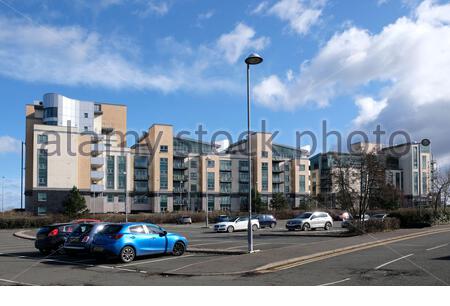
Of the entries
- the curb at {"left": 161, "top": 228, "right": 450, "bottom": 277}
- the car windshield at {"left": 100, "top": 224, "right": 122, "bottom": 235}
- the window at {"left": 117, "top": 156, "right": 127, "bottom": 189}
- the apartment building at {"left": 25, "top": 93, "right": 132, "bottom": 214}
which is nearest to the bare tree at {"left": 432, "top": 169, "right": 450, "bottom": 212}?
the curb at {"left": 161, "top": 228, "right": 450, "bottom": 277}

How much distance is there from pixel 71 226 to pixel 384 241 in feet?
46.6

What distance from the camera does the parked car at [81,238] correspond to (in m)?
19.0

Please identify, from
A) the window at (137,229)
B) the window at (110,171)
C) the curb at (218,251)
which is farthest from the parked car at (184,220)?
the window at (137,229)

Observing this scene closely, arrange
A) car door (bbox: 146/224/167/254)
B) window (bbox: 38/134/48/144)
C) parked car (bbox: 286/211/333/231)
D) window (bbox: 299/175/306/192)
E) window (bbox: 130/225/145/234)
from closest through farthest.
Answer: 1. window (bbox: 130/225/145/234)
2. car door (bbox: 146/224/167/254)
3. parked car (bbox: 286/211/333/231)
4. window (bbox: 38/134/48/144)
5. window (bbox: 299/175/306/192)

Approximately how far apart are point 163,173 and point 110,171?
11008 mm

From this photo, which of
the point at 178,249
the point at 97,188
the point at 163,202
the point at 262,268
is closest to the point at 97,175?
the point at 97,188

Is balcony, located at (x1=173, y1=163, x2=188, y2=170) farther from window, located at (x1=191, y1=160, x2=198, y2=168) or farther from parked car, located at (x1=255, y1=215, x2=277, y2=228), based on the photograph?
parked car, located at (x1=255, y1=215, x2=277, y2=228)

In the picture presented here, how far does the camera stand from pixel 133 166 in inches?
3738

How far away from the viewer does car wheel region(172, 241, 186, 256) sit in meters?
19.1

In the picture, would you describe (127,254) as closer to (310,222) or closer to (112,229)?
(112,229)

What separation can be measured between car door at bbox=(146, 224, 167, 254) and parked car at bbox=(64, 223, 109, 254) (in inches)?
83.3

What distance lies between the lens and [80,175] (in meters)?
86.1

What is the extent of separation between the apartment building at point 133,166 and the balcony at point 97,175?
17cm
